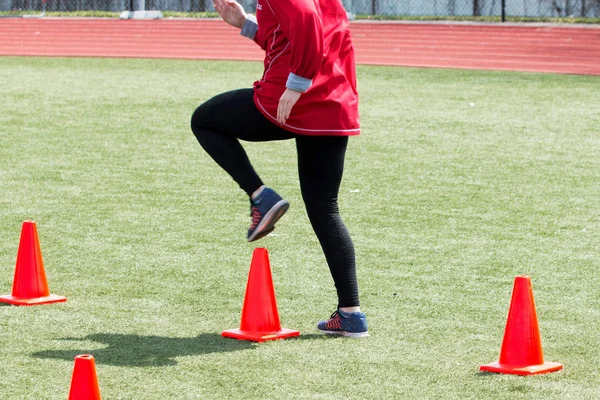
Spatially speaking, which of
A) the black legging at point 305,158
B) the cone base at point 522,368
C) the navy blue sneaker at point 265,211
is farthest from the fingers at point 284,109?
the cone base at point 522,368

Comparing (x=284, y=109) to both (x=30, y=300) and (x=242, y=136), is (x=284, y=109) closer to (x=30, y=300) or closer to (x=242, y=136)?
(x=242, y=136)

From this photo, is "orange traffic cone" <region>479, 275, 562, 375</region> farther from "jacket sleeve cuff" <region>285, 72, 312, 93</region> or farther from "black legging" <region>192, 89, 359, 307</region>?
"jacket sleeve cuff" <region>285, 72, 312, 93</region>

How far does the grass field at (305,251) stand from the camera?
4594 mm

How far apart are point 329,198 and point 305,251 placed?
1991 millimetres

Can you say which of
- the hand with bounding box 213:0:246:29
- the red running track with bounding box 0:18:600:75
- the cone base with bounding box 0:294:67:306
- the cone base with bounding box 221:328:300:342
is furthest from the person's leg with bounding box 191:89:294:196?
the red running track with bounding box 0:18:600:75

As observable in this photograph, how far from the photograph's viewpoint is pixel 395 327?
17.6 ft

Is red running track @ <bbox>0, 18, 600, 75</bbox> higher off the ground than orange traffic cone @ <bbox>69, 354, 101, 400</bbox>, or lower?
lower

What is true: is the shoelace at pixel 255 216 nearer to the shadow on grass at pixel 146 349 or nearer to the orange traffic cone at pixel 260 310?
the orange traffic cone at pixel 260 310

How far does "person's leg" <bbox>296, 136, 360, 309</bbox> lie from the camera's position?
5.00 metres

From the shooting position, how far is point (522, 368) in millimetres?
4551

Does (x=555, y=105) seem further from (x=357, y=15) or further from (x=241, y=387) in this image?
(x=357, y=15)

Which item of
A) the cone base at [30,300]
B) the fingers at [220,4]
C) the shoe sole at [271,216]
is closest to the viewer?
the shoe sole at [271,216]

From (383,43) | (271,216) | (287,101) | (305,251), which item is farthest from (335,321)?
(383,43)

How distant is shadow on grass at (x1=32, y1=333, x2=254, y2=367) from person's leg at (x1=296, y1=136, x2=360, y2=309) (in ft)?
1.74
